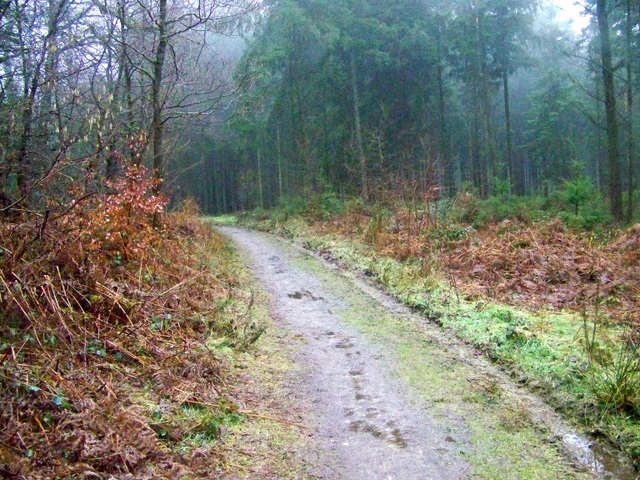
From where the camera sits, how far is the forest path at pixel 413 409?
4.09 meters

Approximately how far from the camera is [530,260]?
10461 millimetres

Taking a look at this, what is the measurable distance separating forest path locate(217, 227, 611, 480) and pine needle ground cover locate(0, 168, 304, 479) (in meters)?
0.85

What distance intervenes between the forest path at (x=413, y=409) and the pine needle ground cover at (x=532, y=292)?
349 millimetres

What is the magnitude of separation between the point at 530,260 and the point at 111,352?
8041 millimetres

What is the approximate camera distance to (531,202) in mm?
20812

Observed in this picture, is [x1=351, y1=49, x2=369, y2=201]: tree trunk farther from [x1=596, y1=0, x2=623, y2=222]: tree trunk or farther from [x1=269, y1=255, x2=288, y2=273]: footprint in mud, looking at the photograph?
[x1=596, y1=0, x2=623, y2=222]: tree trunk

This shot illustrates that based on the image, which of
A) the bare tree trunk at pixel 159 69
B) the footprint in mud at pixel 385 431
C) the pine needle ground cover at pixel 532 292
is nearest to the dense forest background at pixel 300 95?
the bare tree trunk at pixel 159 69

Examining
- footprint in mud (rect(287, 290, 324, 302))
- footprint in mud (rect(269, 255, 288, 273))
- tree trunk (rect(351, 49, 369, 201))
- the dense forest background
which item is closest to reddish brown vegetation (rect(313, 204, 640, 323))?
the dense forest background

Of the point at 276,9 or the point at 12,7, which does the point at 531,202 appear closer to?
the point at 276,9

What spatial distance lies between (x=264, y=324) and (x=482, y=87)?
24154 millimetres

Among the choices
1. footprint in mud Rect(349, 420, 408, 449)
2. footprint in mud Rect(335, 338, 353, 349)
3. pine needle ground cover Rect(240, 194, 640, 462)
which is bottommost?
footprint in mud Rect(349, 420, 408, 449)

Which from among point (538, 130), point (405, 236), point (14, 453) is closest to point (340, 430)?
Answer: point (14, 453)

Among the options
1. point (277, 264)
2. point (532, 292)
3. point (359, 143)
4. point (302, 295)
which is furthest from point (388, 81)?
point (532, 292)

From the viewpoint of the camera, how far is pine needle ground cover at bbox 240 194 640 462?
4957mm
